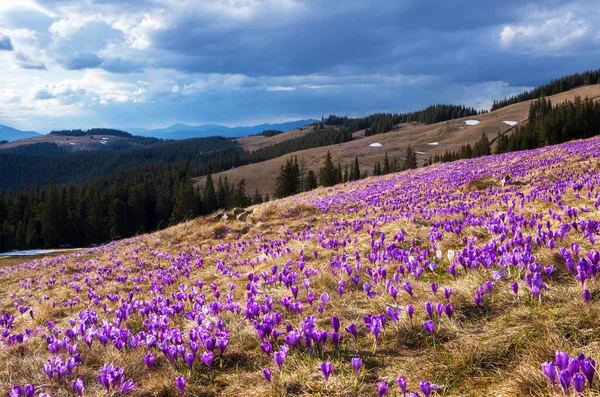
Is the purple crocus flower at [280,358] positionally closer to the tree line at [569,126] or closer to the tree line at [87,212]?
the tree line at [87,212]

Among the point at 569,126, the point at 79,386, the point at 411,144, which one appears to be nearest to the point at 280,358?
the point at 79,386

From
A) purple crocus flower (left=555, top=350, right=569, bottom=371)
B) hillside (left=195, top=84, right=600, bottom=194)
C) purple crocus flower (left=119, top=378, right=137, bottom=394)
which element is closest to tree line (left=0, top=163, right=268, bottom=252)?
hillside (left=195, top=84, right=600, bottom=194)

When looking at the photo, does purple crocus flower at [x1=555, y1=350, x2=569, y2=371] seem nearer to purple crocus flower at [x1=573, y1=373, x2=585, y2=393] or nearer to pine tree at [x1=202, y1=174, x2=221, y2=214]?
purple crocus flower at [x1=573, y1=373, x2=585, y2=393]

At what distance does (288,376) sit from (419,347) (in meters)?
1.28

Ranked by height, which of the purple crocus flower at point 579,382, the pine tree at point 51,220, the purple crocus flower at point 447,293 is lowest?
the pine tree at point 51,220

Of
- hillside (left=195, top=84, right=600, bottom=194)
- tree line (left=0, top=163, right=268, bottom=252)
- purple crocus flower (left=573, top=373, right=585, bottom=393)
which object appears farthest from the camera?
hillside (left=195, top=84, right=600, bottom=194)

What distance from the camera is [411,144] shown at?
16775cm

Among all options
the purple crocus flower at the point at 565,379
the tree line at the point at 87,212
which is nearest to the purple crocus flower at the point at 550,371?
the purple crocus flower at the point at 565,379

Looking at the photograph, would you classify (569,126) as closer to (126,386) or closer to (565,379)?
(565,379)

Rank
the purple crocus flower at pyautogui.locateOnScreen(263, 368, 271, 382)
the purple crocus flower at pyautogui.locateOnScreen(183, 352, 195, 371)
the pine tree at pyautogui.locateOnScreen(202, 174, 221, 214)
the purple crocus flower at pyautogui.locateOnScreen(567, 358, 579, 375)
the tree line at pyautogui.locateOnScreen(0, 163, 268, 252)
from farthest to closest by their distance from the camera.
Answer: the pine tree at pyautogui.locateOnScreen(202, 174, 221, 214) → the tree line at pyautogui.locateOnScreen(0, 163, 268, 252) → the purple crocus flower at pyautogui.locateOnScreen(183, 352, 195, 371) → the purple crocus flower at pyautogui.locateOnScreen(263, 368, 271, 382) → the purple crocus flower at pyautogui.locateOnScreen(567, 358, 579, 375)

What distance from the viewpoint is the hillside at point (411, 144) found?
157000 mm

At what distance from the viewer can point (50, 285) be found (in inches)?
419

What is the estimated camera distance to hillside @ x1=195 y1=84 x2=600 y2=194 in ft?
515

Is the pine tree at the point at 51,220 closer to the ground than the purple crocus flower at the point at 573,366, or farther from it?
closer to the ground
